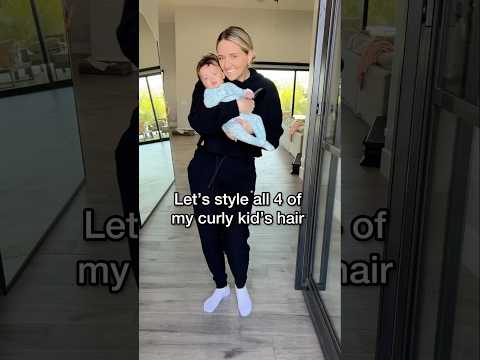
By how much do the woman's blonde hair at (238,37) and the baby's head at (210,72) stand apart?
0.09 m

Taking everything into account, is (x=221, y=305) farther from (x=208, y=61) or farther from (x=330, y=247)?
(x=208, y=61)

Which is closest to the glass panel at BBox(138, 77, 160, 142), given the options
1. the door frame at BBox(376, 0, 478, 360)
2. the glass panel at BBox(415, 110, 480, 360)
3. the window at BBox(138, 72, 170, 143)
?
the window at BBox(138, 72, 170, 143)

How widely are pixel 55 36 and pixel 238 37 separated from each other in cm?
77

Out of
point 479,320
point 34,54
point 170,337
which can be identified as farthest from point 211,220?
point 479,320

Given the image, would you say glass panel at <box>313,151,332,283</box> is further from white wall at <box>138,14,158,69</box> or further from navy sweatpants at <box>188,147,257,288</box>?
white wall at <box>138,14,158,69</box>

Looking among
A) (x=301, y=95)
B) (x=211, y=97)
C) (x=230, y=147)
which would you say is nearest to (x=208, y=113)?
(x=211, y=97)

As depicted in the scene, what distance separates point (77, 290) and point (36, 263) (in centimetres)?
17

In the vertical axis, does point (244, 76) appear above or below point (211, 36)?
below

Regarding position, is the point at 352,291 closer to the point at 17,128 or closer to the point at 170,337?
the point at 170,337

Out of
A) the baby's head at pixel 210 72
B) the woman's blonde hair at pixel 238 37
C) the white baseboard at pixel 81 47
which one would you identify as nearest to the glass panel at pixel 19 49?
the white baseboard at pixel 81 47

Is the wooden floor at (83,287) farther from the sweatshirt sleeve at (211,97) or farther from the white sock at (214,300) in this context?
the white sock at (214,300)

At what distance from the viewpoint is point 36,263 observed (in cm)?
161

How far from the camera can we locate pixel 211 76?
72.9 inches

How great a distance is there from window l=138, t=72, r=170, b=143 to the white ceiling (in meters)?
0.33
